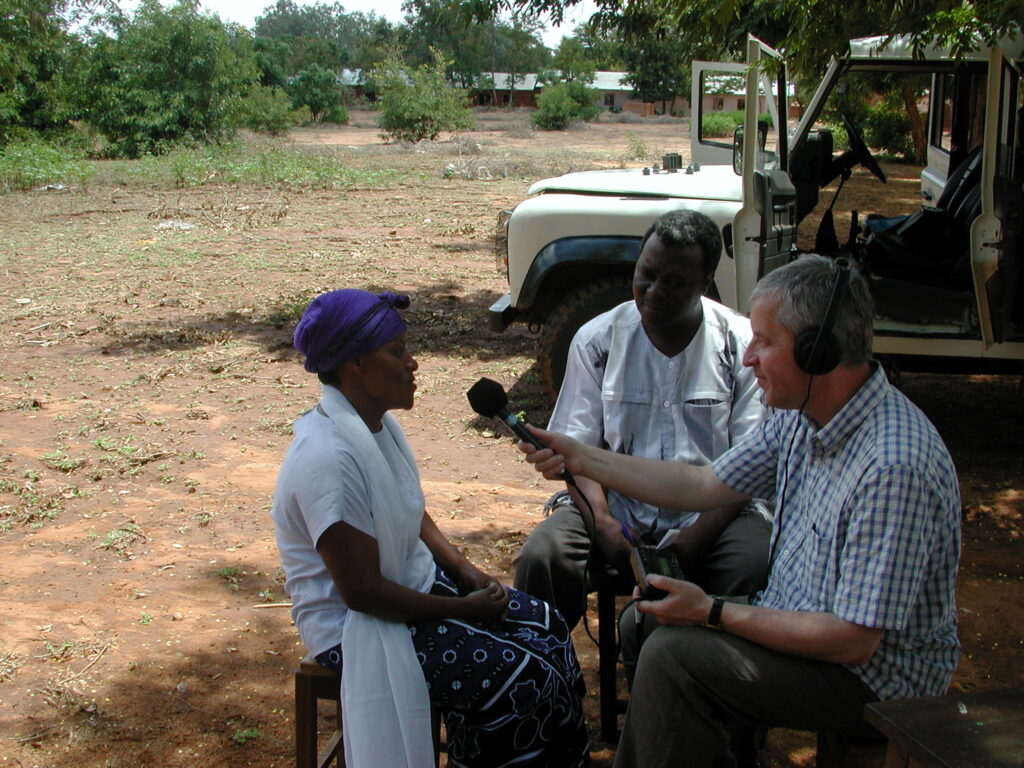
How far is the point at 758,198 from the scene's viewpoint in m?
4.93

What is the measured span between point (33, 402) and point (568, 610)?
479 centimetres

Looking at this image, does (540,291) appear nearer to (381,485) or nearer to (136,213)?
(381,485)

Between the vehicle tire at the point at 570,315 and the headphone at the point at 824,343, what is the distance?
3468mm

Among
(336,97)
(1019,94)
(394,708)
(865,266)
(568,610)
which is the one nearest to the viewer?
(394,708)

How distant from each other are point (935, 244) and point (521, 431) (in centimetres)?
422

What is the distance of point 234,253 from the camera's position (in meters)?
11.5

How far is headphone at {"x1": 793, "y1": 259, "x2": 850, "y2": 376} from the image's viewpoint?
1920 millimetres

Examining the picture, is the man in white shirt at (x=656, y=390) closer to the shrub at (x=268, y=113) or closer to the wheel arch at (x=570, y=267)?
the wheel arch at (x=570, y=267)

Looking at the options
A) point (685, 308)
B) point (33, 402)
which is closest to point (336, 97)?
point (33, 402)

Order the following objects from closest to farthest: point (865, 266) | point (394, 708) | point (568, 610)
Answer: point (394, 708)
point (568, 610)
point (865, 266)

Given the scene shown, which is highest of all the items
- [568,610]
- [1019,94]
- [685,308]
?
[1019,94]

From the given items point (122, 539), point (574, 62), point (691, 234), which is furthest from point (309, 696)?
point (574, 62)

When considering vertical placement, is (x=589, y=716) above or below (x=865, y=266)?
below

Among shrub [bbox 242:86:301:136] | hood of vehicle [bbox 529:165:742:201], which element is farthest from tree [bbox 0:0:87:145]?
hood of vehicle [bbox 529:165:742:201]
